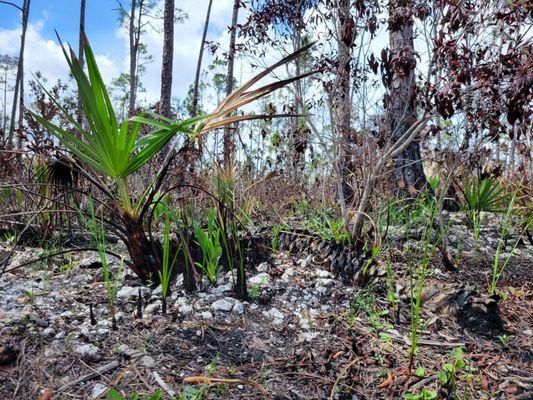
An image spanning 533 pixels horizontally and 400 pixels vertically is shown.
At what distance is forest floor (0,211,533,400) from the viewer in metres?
1.34

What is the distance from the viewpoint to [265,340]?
67.1 inches

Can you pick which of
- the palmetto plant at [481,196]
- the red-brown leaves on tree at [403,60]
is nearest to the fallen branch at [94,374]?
the red-brown leaves on tree at [403,60]

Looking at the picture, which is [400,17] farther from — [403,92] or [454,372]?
[454,372]

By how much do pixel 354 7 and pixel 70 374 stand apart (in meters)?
3.16

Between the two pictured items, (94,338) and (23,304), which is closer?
(94,338)

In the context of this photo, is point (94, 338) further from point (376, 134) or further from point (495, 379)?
point (376, 134)

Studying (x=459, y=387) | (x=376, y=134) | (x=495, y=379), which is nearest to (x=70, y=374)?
(x=459, y=387)

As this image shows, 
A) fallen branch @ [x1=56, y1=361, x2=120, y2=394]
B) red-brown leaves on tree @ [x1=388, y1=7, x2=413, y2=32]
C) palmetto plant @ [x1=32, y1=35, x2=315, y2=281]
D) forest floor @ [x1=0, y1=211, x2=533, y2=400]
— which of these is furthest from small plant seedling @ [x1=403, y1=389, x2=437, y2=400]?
red-brown leaves on tree @ [x1=388, y1=7, x2=413, y2=32]

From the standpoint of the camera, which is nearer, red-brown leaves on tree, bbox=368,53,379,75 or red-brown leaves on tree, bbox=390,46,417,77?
red-brown leaves on tree, bbox=390,46,417,77

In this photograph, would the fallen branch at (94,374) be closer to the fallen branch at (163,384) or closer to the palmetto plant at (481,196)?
the fallen branch at (163,384)

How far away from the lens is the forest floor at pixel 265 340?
4.39 feet

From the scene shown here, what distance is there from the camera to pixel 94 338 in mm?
1550

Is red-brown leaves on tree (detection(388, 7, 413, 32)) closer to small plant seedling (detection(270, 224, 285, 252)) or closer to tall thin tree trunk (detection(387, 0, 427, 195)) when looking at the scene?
tall thin tree trunk (detection(387, 0, 427, 195))

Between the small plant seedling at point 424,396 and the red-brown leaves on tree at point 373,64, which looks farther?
the red-brown leaves on tree at point 373,64
